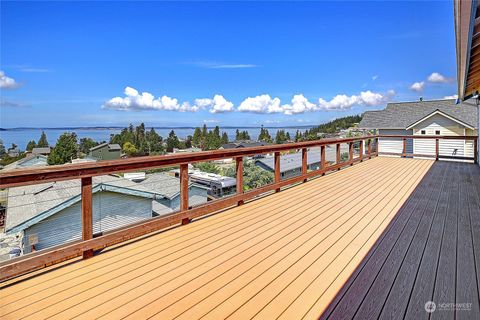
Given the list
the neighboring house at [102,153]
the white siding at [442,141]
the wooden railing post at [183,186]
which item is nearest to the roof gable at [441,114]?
the white siding at [442,141]

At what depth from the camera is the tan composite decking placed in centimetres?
154

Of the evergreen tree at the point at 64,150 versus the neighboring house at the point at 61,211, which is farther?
the evergreen tree at the point at 64,150

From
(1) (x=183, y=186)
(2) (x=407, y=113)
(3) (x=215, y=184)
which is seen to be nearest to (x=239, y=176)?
(3) (x=215, y=184)

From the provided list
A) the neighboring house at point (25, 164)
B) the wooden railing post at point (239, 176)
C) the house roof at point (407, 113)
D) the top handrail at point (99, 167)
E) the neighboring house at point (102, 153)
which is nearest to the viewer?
the top handrail at point (99, 167)

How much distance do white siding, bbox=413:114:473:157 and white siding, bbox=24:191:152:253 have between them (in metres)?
14.6

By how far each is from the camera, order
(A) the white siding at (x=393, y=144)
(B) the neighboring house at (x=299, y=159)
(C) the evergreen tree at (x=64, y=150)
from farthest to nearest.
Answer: (A) the white siding at (x=393, y=144) < (B) the neighboring house at (x=299, y=159) < (C) the evergreen tree at (x=64, y=150)

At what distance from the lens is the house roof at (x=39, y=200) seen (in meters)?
1.91

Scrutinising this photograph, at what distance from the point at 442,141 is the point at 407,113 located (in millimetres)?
4473

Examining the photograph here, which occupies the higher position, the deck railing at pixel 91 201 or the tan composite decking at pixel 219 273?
the deck railing at pixel 91 201

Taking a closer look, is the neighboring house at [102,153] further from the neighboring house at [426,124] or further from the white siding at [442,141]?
the white siding at [442,141]

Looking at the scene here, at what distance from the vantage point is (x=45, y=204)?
212 cm

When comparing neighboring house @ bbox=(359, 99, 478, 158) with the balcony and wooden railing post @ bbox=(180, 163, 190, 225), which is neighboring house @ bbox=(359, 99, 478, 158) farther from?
wooden railing post @ bbox=(180, 163, 190, 225)

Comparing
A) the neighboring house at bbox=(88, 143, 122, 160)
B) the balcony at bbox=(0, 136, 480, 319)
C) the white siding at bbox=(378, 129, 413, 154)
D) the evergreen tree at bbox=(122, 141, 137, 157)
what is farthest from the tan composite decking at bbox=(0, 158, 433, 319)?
the white siding at bbox=(378, 129, 413, 154)

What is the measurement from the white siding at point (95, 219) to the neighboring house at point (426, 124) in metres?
13.7
